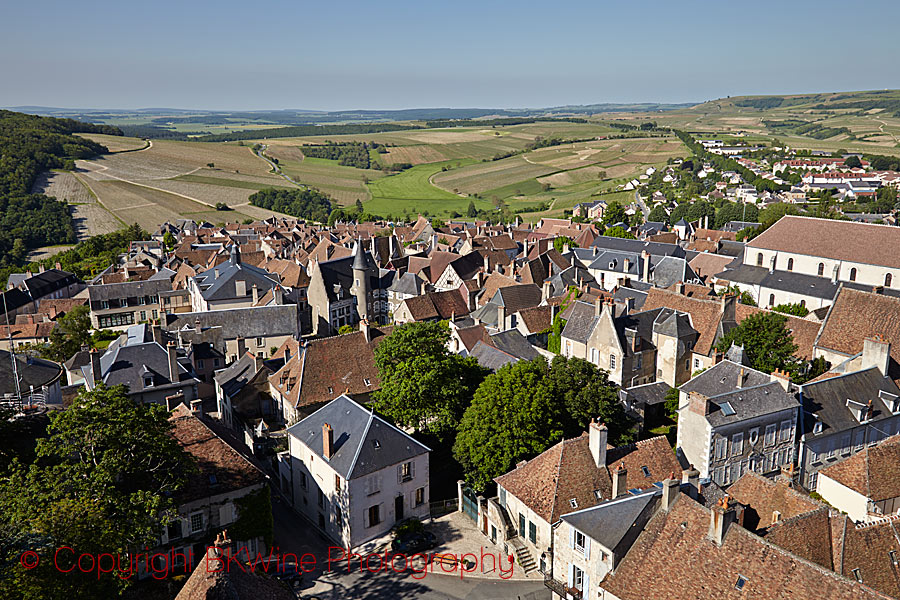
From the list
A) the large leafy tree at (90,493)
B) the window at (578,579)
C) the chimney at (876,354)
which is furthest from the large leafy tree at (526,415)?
the chimney at (876,354)

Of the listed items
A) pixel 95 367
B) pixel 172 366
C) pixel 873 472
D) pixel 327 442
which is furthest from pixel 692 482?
pixel 95 367

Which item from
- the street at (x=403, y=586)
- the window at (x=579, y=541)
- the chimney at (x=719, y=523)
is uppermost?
the chimney at (x=719, y=523)

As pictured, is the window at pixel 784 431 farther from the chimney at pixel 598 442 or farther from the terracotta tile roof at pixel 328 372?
the terracotta tile roof at pixel 328 372

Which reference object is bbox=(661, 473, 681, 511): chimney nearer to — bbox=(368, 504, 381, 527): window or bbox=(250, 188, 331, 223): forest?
bbox=(368, 504, 381, 527): window

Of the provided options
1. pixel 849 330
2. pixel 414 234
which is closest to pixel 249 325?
pixel 849 330

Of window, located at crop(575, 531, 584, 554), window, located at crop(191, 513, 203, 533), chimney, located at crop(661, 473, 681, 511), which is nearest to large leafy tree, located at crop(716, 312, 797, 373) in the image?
chimney, located at crop(661, 473, 681, 511)
